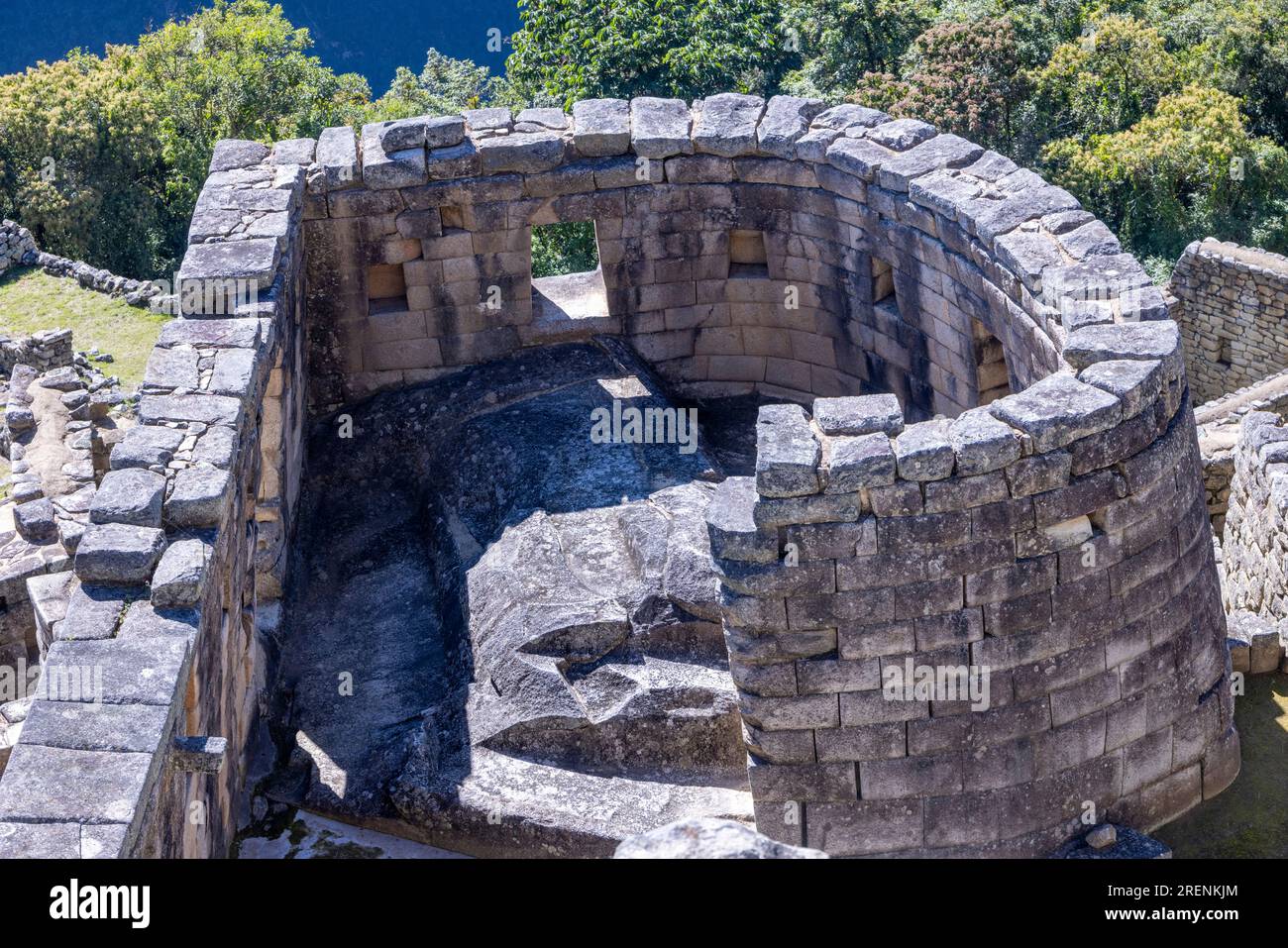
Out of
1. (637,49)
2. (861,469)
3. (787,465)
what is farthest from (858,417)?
(637,49)

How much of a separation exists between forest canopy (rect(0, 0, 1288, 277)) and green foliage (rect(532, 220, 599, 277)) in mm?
4629

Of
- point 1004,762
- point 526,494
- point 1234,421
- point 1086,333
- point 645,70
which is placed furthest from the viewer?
point 645,70

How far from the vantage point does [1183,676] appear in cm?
1128

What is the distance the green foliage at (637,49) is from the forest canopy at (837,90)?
38 millimetres

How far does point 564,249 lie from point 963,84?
8.89 m

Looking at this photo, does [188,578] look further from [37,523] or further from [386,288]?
[386,288]

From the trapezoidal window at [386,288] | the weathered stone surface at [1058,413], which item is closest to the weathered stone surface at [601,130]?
the trapezoidal window at [386,288]

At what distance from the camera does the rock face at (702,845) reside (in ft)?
20.0

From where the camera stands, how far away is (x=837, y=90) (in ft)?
104

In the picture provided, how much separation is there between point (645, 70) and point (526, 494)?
56.7 ft

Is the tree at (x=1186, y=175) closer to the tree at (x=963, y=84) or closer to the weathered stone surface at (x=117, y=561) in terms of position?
the tree at (x=963, y=84)

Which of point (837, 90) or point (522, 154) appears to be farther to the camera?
point (837, 90)

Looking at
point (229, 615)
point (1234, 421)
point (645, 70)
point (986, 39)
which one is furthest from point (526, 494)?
→ point (986, 39)

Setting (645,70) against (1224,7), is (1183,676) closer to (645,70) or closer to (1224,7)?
(645,70)
